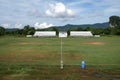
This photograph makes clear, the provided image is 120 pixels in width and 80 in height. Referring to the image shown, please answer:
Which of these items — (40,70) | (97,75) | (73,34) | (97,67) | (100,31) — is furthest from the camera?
(100,31)

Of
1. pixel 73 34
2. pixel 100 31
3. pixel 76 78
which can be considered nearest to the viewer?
pixel 76 78

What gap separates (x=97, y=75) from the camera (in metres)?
16.5

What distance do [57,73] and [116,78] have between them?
13.5 feet

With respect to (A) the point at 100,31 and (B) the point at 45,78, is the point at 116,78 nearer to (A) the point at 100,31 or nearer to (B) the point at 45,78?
(B) the point at 45,78

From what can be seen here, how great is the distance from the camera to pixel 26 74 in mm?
16688

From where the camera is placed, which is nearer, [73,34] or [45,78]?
[45,78]

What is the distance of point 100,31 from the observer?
113 metres

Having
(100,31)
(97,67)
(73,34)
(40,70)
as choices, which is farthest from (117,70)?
(100,31)

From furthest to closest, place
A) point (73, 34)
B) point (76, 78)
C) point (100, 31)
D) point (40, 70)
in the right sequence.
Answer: point (100, 31) < point (73, 34) < point (40, 70) < point (76, 78)

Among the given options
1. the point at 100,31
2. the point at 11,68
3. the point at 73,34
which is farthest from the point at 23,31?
the point at 11,68

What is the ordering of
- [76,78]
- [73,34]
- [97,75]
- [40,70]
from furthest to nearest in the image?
[73,34], [40,70], [97,75], [76,78]

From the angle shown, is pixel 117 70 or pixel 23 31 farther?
pixel 23 31

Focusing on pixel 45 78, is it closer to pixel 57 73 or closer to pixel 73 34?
pixel 57 73

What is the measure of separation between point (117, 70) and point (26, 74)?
6861mm
